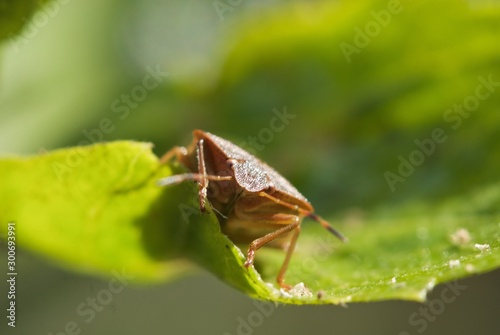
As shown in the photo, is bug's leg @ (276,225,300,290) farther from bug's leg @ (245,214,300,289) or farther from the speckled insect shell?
the speckled insect shell

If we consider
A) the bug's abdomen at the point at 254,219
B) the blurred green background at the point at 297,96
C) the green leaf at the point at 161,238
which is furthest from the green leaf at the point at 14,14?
A: the bug's abdomen at the point at 254,219

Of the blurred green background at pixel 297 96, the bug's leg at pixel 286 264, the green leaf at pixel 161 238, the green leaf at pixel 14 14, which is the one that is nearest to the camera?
the green leaf at pixel 161 238

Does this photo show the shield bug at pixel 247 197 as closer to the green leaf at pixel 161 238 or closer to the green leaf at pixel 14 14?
the green leaf at pixel 161 238

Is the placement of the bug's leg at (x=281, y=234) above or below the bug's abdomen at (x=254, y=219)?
below

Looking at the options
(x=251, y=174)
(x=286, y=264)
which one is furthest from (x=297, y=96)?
(x=286, y=264)

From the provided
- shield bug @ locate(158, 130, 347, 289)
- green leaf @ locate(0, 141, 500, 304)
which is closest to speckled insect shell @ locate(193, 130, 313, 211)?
shield bug @ locate(158, 130, 347, 289)

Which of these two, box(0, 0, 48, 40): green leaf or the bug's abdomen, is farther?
the bug's abdomen
